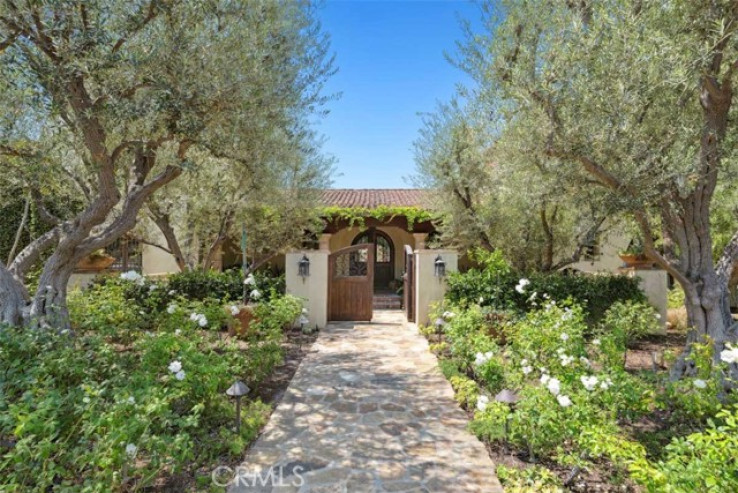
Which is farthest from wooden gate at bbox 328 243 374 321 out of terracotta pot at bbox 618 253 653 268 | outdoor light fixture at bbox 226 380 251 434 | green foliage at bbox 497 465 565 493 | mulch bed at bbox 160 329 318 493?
green foliage at bbox 497 465 565 493

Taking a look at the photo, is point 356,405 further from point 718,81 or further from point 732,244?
point 718,81

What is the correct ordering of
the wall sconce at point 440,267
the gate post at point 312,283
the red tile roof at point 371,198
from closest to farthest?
the wall sconce at point 440,267 → the gate post at point 312,283 → the red tile roof at point 371,198

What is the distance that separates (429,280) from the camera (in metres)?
10.2

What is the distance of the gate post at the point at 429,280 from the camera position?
1014 cm

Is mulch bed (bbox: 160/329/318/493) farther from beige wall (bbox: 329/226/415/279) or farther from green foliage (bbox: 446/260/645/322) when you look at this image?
beige wall (bbox: 329/226/415/279)

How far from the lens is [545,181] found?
724 cm

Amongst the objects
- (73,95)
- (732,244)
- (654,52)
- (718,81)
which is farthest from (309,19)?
(732,244)

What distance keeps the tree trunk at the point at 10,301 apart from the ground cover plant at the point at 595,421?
20.7 feet

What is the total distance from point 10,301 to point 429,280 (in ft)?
26.8

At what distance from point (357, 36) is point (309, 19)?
2341 mm

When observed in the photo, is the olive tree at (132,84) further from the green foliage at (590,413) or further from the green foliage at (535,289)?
the green foliage at (535,289)

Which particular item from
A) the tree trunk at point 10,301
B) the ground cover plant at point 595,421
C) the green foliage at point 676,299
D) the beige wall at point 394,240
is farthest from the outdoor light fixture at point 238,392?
the beige wall at point 394,240

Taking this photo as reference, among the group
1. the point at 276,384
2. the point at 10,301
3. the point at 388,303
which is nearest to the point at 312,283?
the point at 276,384

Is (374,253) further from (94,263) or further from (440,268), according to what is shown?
(94,263)
